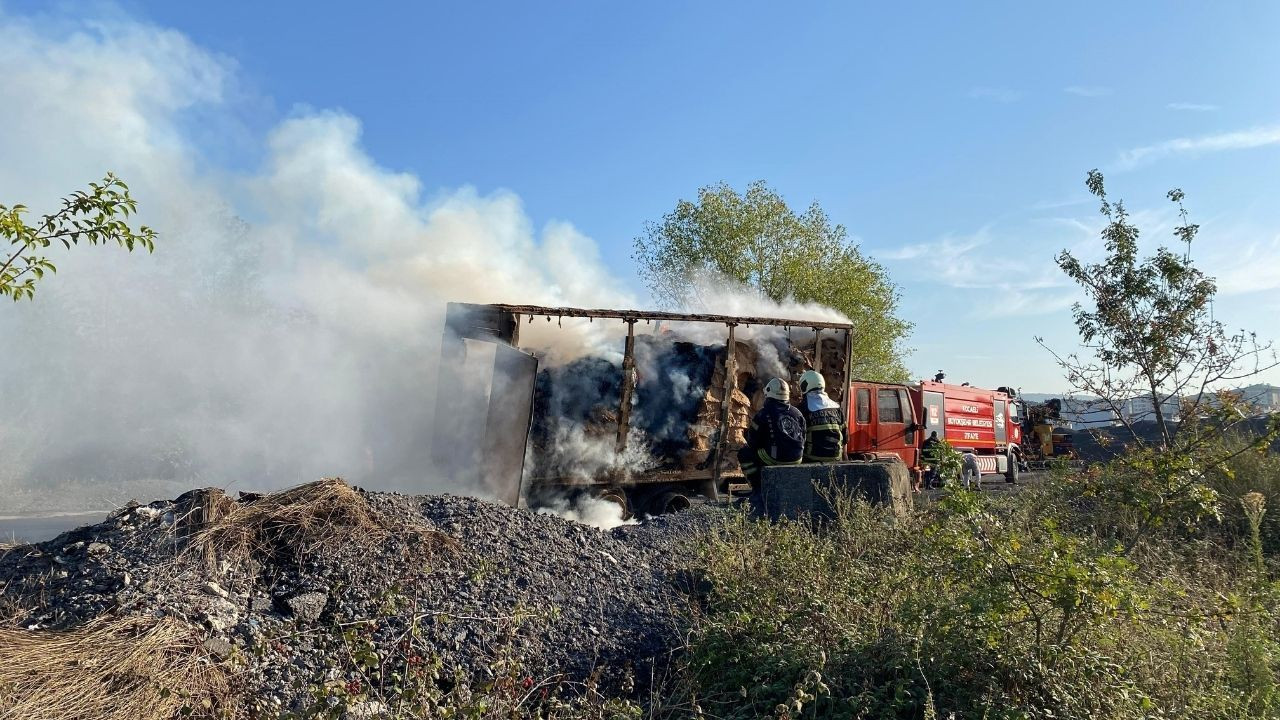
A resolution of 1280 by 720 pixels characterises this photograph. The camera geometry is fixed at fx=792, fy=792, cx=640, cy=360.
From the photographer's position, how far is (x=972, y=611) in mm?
3508

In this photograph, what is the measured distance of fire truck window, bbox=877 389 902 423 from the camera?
14.1 meters

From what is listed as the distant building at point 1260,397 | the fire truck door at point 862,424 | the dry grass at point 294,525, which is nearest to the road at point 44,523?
the dry grass at point 294,525

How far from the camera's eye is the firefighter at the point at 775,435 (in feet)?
27.0

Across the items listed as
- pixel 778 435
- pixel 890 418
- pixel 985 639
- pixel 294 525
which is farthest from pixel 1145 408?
pixel 294 525

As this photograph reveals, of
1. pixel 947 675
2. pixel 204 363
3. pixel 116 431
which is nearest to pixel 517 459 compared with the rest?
pixel 947 675

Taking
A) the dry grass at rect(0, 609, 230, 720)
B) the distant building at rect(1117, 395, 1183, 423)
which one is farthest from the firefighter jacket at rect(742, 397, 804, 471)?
the dry grass at rect(0, 609, 230, 720)

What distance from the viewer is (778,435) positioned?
825cm

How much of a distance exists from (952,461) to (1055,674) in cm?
121

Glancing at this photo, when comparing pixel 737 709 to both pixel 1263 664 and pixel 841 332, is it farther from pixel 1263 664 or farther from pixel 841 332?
pixel 841 332

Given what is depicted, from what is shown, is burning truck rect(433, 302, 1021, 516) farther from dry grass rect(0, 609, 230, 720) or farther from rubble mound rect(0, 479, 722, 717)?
dry grass rect(0, 609, 230, 720)

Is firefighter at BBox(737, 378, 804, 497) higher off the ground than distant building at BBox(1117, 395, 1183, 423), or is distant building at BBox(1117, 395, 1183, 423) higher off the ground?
distant building at BBox(1117, 395, 1183, 423)

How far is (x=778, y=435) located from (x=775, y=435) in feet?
0.11

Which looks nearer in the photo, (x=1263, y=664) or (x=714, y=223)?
(x=1263, y=664)

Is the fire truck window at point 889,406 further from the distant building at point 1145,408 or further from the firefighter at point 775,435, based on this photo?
the firefighter at point 775,435
